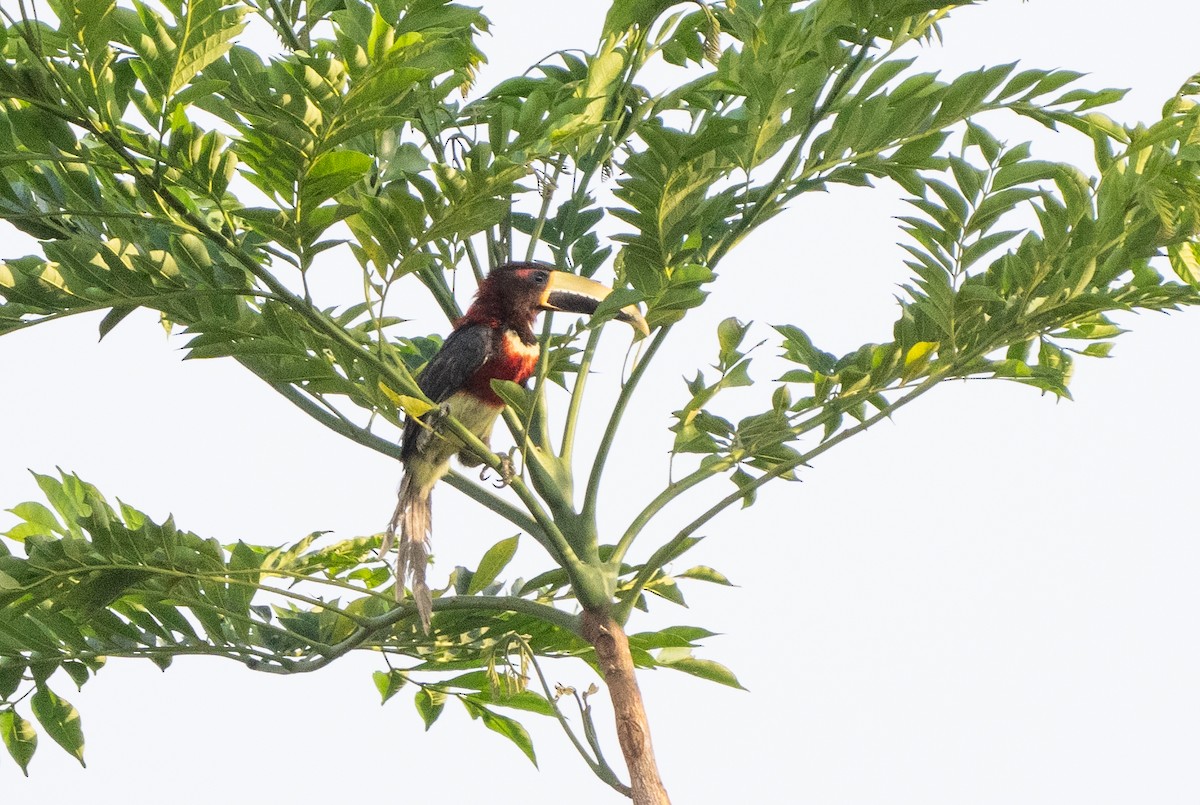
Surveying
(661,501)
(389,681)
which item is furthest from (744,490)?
(389,681)

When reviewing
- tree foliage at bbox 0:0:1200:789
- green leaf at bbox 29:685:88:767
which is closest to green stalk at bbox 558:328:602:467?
tree foliage at bbox 0:0:1200:789

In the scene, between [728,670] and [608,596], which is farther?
[728,670]

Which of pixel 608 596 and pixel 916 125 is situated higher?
pixel 916 125

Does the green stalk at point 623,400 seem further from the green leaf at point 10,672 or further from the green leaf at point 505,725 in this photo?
the green leaf at point 10,672

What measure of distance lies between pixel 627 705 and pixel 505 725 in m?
0.74

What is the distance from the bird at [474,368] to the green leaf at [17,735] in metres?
1.15

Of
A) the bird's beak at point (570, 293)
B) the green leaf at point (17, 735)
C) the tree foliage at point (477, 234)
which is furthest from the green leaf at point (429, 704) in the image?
the bird's beak at point (570, 293)

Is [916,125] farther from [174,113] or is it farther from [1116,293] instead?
[174,113]

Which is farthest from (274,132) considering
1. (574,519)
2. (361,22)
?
(574,519)

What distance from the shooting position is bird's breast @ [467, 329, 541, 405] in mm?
4000

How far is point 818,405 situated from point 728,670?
2.68 feet

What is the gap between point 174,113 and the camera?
8.90 feet

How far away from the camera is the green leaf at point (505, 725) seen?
393 centimetres

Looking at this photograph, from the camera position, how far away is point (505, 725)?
3939 mm
